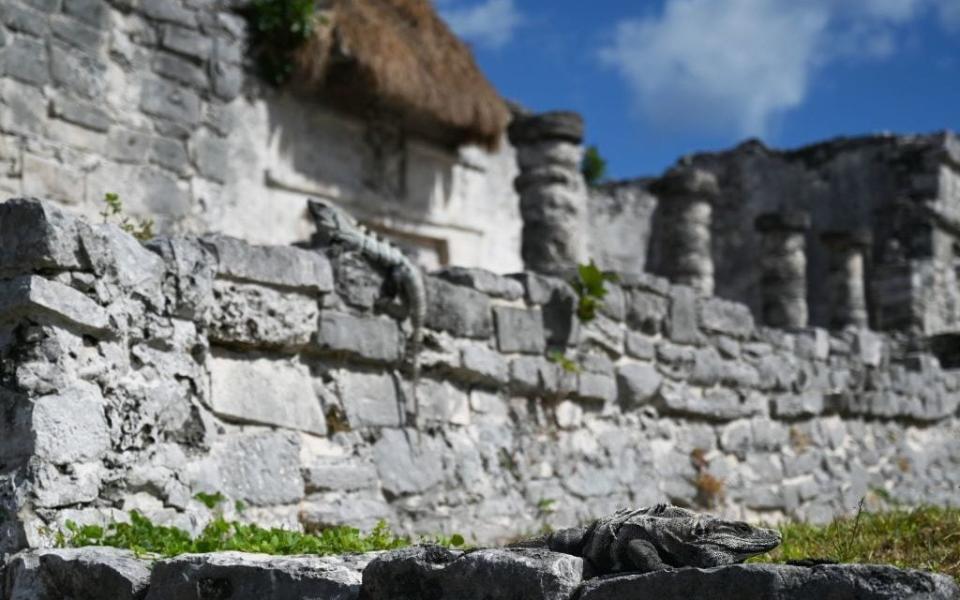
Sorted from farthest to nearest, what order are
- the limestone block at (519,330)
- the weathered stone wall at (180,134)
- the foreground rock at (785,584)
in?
the weathered stone wall at (180,134) < the limestone block at (519,330) < the foreground rock at (785,584)

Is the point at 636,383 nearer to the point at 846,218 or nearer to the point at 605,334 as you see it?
the point at 605,334

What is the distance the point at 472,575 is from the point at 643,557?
38 cm

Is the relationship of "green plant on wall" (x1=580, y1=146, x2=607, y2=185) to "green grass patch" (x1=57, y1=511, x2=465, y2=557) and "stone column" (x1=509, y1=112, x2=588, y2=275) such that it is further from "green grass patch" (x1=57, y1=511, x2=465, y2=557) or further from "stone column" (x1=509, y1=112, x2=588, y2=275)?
"green grass patch" (x1=57, y1=511, x2=465, y2=557)

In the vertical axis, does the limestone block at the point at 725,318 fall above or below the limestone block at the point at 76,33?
below

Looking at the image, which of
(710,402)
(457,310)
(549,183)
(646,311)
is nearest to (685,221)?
(549,183)

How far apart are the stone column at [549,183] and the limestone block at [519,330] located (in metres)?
4.34

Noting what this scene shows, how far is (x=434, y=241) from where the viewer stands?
427 inches

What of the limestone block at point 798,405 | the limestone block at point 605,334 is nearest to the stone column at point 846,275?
the limestone block at point 798,405

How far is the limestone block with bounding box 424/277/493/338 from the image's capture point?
5.40 meters

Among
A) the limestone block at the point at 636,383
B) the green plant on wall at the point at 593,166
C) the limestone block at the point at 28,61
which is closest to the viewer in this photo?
the limestone block at the point at 636,383

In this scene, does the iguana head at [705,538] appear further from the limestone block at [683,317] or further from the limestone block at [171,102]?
the limestone block at [171,102]

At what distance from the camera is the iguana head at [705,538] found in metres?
2.63

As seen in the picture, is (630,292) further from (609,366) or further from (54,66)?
(54,66)

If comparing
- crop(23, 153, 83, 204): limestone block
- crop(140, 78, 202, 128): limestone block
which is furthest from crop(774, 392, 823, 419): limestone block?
crop(23, 153, 83, 204): limestone block
